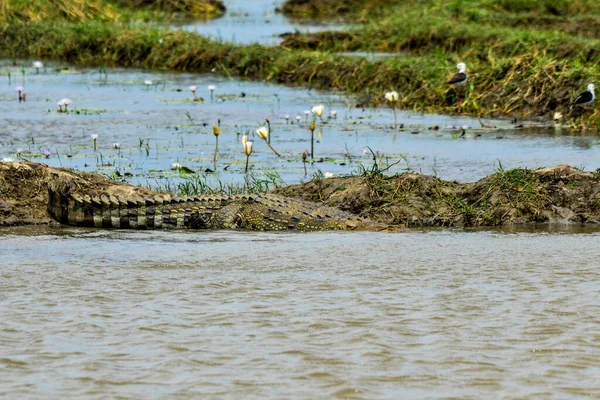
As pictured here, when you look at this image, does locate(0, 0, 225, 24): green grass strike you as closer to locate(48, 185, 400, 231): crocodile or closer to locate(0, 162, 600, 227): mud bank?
locate(0, 162, 600, 227): mud bank

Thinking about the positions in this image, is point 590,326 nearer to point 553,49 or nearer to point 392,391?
point 392,391

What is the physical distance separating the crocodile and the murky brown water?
49 cm

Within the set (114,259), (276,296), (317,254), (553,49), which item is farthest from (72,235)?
(553,49)

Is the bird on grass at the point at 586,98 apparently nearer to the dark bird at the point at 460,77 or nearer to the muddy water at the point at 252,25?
the dark bird at the point at 460,77

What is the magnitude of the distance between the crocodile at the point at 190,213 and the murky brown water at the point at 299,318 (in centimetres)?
49

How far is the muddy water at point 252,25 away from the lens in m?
23.1

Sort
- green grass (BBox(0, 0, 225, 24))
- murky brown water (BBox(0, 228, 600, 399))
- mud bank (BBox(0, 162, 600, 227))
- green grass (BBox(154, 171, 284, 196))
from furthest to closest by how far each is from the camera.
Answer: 1. green grass (BBox(0, 0, 225, 24))
2. green grass (BBox(154, 171, 284, 196))
3. mud bank (BBox(0, 162, 600, 227))
4. murky brown water (BBox(0, 228, 600, 399))

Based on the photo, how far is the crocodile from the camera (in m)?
7.81

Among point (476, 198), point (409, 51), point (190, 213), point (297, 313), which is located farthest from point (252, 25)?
point (297, 313)

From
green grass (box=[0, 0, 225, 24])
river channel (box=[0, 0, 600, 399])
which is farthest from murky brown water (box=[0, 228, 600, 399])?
green grass (box=[0, 0, 225, 24])

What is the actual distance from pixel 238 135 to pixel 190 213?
15.4ft

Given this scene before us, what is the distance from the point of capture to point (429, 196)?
8.45 meters

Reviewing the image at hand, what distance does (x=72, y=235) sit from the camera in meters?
7.49

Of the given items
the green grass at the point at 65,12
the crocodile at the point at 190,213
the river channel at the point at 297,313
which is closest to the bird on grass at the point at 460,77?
the river channel at the point at 297,313
